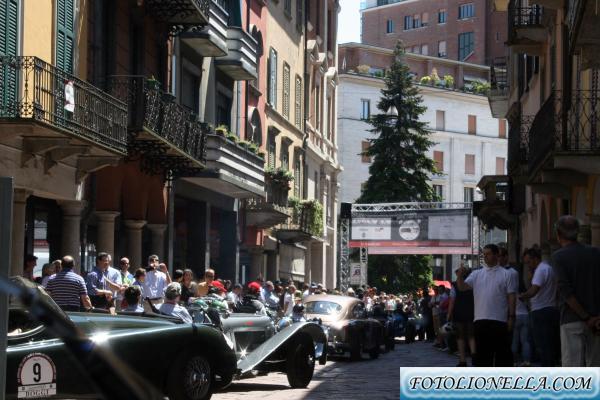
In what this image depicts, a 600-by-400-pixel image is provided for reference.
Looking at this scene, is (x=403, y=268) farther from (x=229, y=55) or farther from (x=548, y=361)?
(x=548, y=361)

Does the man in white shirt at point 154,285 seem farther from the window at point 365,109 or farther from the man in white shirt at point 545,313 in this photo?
the window at point 365,109

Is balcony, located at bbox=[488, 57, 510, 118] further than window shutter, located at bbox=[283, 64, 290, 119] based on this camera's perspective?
No

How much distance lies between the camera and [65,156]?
21.1 meters

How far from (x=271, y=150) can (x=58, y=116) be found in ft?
78.3

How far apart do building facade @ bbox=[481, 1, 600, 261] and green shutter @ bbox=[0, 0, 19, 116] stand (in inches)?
319

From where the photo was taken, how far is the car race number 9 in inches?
397

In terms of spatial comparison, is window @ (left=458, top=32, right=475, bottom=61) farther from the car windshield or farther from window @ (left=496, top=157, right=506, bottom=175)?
the car windshield

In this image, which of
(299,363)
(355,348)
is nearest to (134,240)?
(355,348)

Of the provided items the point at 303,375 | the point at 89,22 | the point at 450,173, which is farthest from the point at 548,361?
the point at 450,173

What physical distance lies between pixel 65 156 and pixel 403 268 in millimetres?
54422

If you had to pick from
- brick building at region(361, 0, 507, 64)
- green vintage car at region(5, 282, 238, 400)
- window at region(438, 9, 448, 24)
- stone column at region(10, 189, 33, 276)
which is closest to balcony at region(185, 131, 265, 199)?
Answer: stone column at region(10, 189, 33, 276)

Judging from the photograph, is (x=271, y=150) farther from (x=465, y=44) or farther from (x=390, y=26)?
(x=390, y=26)

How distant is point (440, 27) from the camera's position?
10181cm

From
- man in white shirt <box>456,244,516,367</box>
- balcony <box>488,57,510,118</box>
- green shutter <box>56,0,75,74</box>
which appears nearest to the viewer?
man in white shirt <box>456,244,516,367</box>
